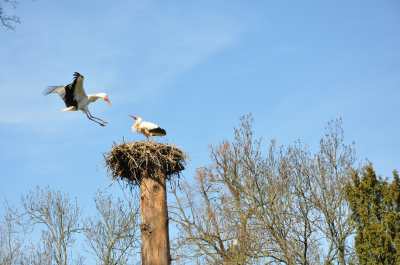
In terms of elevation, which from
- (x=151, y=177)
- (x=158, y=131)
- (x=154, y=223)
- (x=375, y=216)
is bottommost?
(x=154, y=223)

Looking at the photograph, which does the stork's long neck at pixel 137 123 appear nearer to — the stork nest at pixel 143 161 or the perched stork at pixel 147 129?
the perched stork at pixel 147 129

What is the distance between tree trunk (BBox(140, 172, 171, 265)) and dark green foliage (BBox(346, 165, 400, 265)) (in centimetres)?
844

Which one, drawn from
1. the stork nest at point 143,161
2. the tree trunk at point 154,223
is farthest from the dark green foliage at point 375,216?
the tree trunk at point 154,223

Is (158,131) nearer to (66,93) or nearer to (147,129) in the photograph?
(147,129)

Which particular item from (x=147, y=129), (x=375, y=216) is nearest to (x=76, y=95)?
(x=147, y=129)

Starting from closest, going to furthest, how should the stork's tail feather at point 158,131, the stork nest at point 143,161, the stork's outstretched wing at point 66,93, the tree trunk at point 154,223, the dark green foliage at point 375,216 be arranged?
the tree trunk at point 154,223
the stork nest at point 143,161
the stork's outstretched wing at point 66,93
the stork's tail feather at point 158,131
the dark green foliage at point 375,216

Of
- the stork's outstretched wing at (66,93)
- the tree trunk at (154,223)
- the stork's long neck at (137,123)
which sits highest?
the stork's long neck at (137,123)

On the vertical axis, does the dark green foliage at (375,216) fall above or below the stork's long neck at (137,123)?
below

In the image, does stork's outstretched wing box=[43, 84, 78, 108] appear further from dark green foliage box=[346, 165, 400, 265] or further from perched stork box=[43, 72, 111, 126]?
dark green foliage box=[346, 165, 400, 265]

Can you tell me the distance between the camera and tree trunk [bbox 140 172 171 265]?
276 inches

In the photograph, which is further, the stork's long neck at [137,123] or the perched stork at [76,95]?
the stork's long neck at [137,123]

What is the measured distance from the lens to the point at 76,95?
9906 millimetres

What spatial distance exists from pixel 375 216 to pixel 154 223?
363 inches

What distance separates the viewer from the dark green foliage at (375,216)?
14195 millimetres
